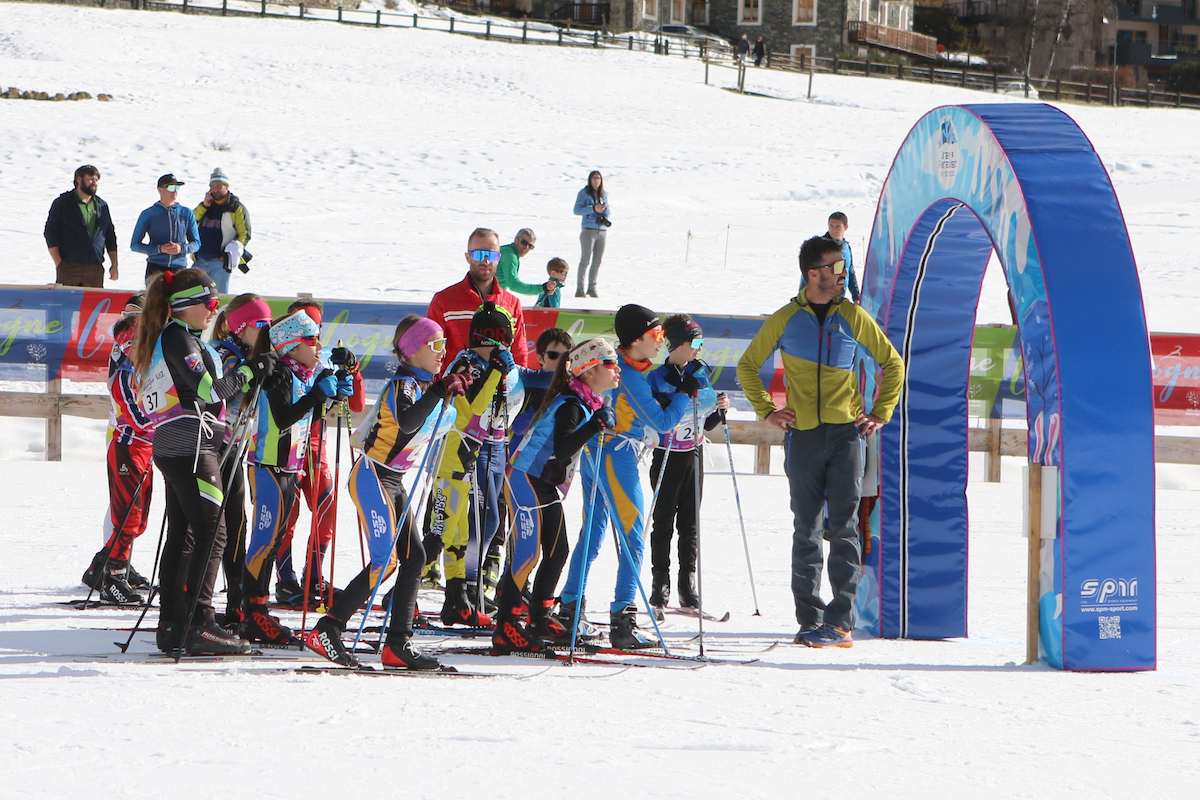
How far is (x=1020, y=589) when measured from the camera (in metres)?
7.66

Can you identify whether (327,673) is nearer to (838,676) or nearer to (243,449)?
(243,449)

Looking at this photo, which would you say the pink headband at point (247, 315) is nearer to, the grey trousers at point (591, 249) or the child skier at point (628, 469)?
the child skier at point (628, 469)

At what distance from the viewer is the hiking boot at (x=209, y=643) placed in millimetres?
5152

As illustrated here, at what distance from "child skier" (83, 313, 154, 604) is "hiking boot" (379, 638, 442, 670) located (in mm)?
2117

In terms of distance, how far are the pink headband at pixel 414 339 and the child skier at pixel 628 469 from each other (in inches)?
39.4

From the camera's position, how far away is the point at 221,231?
1223cm

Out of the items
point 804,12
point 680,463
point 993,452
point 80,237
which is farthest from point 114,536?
point 804,12

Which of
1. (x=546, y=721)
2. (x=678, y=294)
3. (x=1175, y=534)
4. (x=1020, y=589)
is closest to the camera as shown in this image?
(x=546, y=721)

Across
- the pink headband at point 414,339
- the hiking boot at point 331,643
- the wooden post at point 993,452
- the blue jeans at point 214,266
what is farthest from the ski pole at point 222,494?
the wooden post at point 993,452

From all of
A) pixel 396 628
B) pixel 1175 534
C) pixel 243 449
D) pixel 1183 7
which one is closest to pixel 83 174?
pixel 243 449

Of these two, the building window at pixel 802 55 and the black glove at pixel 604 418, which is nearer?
the black glove at pixel 604 418

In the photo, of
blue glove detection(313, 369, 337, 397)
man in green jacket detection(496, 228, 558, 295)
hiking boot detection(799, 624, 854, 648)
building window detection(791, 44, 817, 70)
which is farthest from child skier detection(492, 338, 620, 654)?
building window detection(791, 44, 817, 70)

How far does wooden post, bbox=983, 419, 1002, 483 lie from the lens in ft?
38.3

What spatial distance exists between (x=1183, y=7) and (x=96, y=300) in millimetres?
79040
